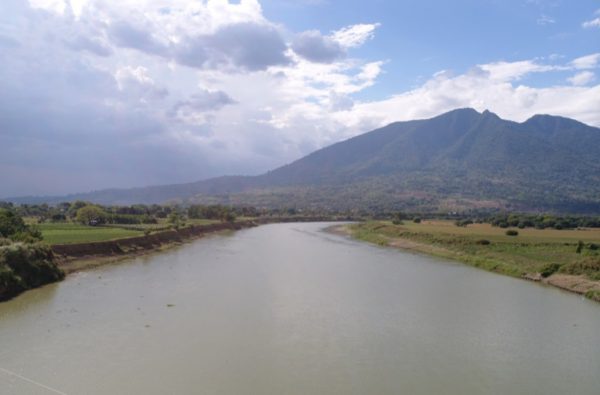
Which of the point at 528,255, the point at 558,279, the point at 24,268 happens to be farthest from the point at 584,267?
the point at 24,268

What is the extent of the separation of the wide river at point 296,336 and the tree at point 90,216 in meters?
38.4

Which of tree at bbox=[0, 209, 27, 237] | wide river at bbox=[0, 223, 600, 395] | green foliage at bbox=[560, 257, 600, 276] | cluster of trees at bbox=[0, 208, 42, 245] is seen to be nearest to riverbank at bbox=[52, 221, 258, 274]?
cluster of trees at bbox=[0, 208, 42, 245]

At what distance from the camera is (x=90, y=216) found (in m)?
68.5

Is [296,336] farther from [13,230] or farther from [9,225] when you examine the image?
[9,225]

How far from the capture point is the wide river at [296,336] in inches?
535

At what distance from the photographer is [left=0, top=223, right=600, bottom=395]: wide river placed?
13.6m

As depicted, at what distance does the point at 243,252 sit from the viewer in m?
49.0

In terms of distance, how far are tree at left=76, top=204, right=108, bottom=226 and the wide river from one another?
38404mm

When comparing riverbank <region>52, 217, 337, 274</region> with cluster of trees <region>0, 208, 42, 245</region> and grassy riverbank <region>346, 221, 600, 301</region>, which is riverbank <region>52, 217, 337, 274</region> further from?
grassy riverbank <region>346, 221, 600, 301</region>

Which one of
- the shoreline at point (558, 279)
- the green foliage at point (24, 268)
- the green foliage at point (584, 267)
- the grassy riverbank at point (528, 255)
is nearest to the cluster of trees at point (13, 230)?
the green foliage at point (24, 268)

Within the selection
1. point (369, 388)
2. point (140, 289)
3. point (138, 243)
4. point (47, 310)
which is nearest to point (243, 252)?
point (138, 243)

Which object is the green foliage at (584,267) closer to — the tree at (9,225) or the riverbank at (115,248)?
the riverbank at (115,248)

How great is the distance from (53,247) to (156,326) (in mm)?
18195

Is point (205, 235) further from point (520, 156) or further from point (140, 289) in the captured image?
point (520, 156)
